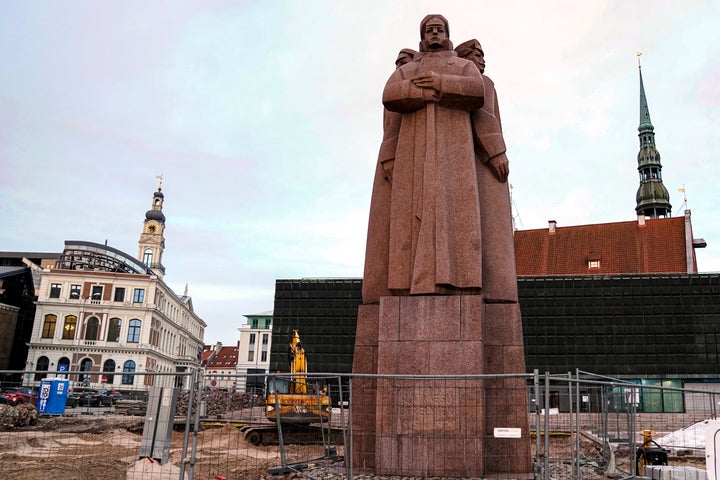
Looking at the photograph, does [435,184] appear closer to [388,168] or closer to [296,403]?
[388,168]

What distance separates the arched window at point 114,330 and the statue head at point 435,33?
224 ft

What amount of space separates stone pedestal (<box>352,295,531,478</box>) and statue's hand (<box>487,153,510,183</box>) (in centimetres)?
219

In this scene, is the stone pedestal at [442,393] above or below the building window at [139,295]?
below

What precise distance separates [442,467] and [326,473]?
167 cm

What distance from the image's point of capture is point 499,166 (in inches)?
394

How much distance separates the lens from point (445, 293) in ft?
29.8

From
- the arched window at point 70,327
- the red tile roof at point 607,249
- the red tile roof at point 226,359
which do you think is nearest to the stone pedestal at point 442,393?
the red tile roof at point 607,249

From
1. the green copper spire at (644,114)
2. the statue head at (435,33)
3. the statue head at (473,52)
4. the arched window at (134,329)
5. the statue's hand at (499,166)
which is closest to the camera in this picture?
the statue's hand at (499,166)

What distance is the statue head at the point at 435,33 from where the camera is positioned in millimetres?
10547

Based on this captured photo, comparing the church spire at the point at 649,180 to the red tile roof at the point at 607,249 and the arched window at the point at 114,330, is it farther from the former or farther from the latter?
the arched window at the point at 114,330

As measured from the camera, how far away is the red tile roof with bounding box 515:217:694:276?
52469 millimetres

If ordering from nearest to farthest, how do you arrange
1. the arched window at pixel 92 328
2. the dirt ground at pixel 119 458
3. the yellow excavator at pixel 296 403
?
→ the dirt ground at pixel 119 458
the yellow excavator at pixel 296 403
the arched window at pixel 92 328

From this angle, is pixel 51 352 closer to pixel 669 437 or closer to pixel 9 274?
pixel 9 274

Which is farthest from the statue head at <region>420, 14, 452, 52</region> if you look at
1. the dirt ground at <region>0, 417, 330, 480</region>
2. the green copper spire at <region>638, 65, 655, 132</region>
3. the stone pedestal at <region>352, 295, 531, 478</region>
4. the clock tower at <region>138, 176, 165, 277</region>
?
the clock tower at <region>138, 176, 165, 277</region>
